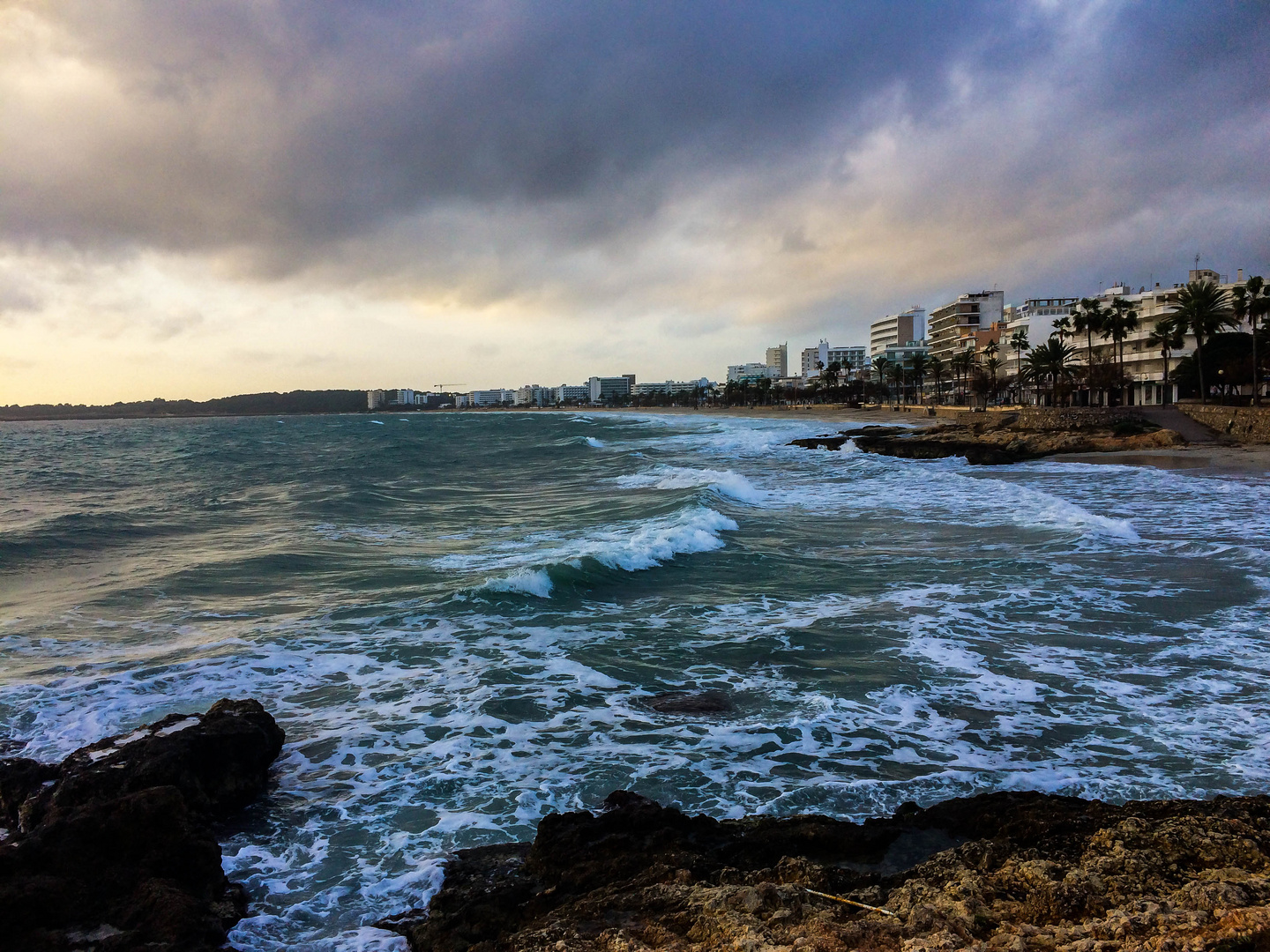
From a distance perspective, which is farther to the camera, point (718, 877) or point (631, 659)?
point (631, 659)

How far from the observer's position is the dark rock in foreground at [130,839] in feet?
13.9

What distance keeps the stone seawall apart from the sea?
17.6 metres

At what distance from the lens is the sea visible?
6.18m

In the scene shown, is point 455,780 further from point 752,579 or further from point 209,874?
point 752,579

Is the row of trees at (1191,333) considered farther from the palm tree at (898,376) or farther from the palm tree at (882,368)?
the palm tree at (882,368)

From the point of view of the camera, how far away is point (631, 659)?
988 centimetres

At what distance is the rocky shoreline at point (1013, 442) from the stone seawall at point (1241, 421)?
8.74ft

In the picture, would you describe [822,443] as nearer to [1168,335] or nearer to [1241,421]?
[1241,421]

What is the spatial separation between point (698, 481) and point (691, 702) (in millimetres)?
20418

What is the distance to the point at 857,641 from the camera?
10.1m

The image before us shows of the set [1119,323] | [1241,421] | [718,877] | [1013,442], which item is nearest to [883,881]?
[718,877]

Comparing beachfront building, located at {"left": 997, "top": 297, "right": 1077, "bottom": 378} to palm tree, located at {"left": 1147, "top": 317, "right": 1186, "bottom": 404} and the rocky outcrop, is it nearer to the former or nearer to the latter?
palm tree, located at {"left": 1147, "top": 317, "right": 1186, "bottom": 404}

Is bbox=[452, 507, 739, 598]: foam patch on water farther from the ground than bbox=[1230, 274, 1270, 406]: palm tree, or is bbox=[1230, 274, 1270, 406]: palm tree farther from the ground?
bbox=[1230, 274, 1270, 406]: palm tree

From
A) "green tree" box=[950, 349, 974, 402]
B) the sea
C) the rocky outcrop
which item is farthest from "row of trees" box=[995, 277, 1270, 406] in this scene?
the sea
